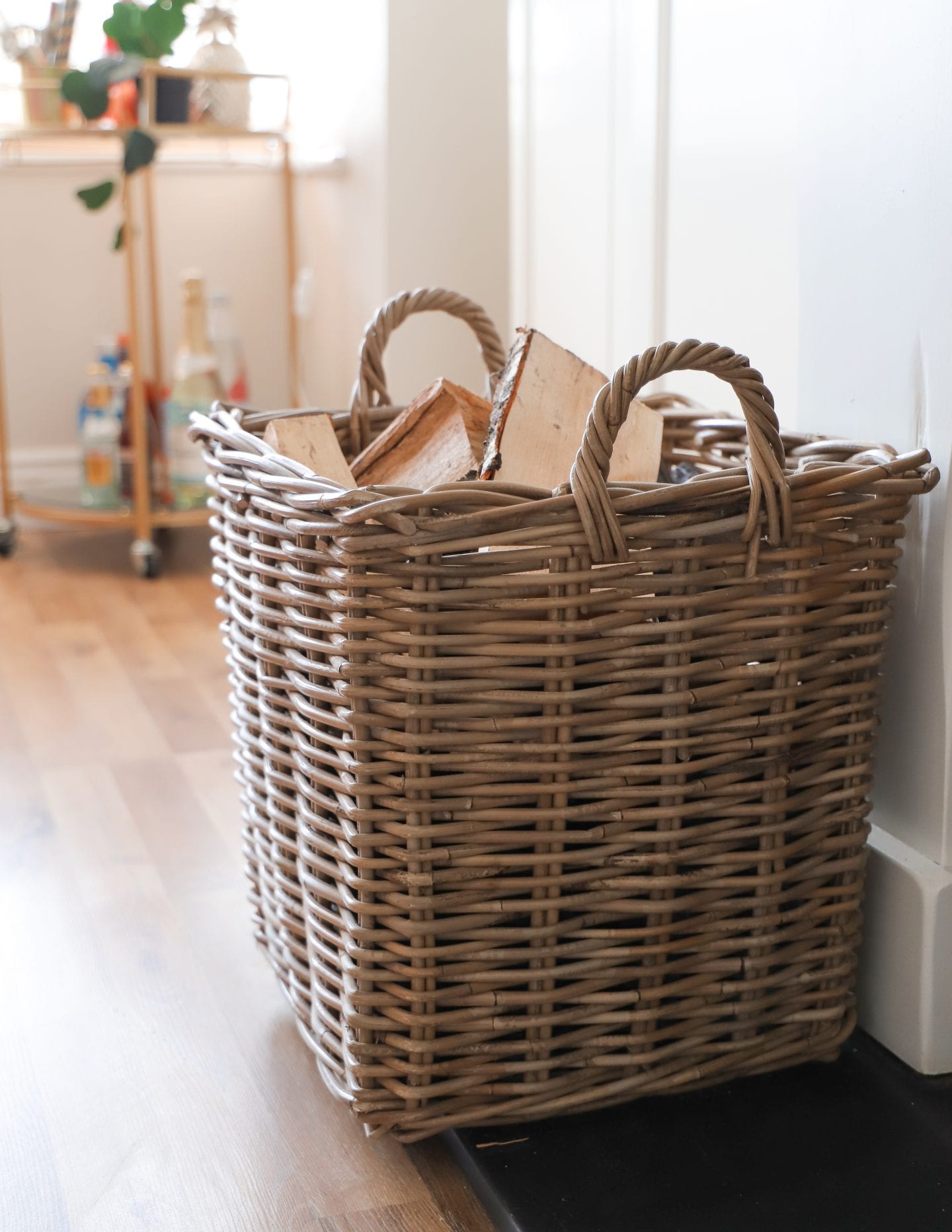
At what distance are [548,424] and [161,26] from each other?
1531 millimetres

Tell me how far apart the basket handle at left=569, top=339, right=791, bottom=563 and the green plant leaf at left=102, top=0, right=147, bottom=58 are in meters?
1.71

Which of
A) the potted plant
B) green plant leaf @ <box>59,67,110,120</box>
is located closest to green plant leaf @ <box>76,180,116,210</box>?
the potted plant

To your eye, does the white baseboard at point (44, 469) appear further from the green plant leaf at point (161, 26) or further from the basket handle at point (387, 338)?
the basket handle at point (387, 338)

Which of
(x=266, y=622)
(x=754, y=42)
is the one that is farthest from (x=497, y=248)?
(x=266, y=622)

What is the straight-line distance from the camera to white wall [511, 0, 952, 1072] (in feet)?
2.77

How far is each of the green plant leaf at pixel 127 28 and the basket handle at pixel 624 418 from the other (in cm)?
171

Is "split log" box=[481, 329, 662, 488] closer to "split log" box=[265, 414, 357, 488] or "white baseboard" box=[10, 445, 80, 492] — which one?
"split log" box=[265, 414, 357, 488]

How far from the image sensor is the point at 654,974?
2.61ft

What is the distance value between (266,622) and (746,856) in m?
0.32

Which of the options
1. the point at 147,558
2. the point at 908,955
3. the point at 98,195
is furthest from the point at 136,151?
the point at 908,955

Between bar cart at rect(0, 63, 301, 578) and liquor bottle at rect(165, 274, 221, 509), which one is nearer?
bar cart at rect(0, 63, 301, 578)

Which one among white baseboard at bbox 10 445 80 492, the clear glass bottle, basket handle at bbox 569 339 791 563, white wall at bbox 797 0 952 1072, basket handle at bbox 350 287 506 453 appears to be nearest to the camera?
basket handle at bbox 569 339 791 563

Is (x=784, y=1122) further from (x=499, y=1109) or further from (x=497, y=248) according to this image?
(x=497, y=248)

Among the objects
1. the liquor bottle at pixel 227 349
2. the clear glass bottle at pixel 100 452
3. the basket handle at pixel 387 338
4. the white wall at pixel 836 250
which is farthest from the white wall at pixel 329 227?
the basket handle at pixel 387 338
